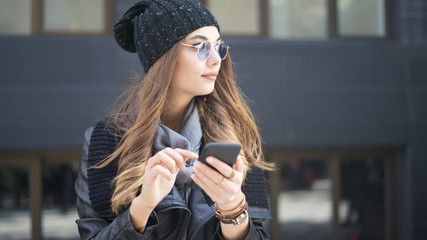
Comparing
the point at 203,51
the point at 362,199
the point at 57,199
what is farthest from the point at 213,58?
the point at 362,199

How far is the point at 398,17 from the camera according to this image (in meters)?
6.15

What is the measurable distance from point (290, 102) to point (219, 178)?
4.67 meters

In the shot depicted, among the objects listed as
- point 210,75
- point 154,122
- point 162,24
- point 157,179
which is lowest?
point 157,179

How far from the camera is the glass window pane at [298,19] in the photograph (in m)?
6.22

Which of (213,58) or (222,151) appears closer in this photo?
(222,151)

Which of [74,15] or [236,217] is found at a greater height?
[74,15]

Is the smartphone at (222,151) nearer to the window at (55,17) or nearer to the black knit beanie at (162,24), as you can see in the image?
the black knit beanie at (162,24)

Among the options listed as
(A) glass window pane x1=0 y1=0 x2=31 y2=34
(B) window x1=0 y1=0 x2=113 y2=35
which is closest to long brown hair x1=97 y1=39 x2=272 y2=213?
(B) window x1=0 y1=0 x2=113 y2=35

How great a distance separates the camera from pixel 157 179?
1379 millimetres

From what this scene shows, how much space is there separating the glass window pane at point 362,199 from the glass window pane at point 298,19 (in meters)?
1.93

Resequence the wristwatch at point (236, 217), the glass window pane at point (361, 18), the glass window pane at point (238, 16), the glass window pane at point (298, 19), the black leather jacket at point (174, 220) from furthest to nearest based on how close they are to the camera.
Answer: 1. the glass window pane at point (361, 18)
2. the glass window pane at point (298, 19)
3. the glass window pane at point (238, 16)
4. the black leather jacket at point (174, 220)
5. the wristwatch at point (236, 217)

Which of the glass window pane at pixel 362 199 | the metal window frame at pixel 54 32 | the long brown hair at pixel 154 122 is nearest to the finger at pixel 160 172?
the long brown hair at pixel 154 122

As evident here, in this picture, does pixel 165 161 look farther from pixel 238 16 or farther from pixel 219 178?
pixel 238 16

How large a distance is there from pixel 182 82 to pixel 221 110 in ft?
0.76
